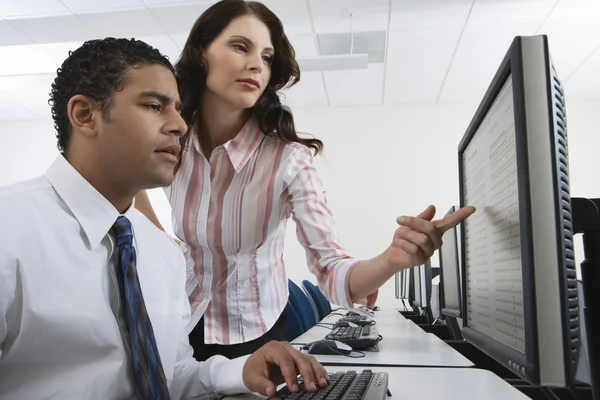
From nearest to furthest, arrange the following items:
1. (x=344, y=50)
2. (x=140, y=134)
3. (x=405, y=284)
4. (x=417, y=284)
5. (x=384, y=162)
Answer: (x=140, y=134), (x=417, y=284), (x=405, y=284), (x=344, y=50), (x=384, y=162)

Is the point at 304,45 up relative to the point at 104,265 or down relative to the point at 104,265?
up

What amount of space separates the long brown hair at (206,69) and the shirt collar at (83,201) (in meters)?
0.47

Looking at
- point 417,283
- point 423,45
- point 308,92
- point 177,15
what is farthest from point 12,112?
point 417,283

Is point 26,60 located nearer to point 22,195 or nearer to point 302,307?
point 302,307

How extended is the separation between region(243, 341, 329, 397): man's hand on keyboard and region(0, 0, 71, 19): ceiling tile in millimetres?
3819

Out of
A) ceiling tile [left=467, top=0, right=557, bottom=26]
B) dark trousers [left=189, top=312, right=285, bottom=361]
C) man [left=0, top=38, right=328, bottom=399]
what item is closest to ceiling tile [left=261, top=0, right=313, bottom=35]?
ceiling tile [left=467, top=0, right=557, bottom=26]

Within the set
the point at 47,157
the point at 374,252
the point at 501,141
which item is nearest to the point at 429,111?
the point at 374,252

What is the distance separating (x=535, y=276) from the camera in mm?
512

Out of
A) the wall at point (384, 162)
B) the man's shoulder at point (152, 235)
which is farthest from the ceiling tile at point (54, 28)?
the man's shoulder at point (152, 235)

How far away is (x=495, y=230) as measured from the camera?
735 millimetres

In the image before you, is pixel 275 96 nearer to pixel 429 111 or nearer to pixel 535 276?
pixel 535 276

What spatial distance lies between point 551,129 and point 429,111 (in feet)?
18.4

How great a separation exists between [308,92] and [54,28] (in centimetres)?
260

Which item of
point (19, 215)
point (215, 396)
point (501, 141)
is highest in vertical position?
point (501, 141)
